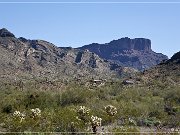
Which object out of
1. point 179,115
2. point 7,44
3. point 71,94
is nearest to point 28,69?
point 7,44

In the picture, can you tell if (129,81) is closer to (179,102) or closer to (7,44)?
(179,102)

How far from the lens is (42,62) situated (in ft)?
505

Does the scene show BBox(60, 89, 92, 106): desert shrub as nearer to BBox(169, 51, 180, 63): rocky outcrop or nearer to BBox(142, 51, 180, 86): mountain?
BBox(142, 51, 180, 86): mountain

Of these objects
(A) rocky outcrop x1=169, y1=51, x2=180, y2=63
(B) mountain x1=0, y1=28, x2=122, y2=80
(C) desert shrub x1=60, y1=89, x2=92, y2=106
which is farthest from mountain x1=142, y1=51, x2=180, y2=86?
(B) mountain x1=0, y1=28, x2=122, y2=80

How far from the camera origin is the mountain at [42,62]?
129250 mm

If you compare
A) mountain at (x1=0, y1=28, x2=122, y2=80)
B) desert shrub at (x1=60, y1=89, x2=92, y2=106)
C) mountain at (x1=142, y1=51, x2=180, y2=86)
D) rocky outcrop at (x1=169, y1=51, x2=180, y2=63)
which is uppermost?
mountain at (x1=0, y1=28, x2=122, y2=80)

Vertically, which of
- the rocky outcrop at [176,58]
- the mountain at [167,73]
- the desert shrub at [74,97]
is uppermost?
the rocky outcrop at [176,58]

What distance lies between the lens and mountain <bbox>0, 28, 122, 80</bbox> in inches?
5089

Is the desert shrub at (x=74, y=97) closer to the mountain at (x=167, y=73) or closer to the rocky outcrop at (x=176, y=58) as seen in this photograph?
the mountain at (x=167, y=73)

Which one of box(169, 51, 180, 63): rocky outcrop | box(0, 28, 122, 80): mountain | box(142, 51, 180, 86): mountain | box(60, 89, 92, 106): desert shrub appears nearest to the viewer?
box(60, 89, 92, 106): desert shrub

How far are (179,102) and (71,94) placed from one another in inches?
362

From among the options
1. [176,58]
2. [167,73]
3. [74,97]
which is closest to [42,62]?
[176,58]

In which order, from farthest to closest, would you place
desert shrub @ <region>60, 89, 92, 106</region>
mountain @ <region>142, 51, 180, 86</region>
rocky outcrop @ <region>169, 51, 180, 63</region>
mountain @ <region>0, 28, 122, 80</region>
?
mountain @ <region>0, 28, 122, 80</region> < rocky outcrop @ <region>169, 51, 180, 63</region> < mountain @ <region>142, 51, 180, 86</region> < desert shrub @ <region>60, 89, 92, 106</region>

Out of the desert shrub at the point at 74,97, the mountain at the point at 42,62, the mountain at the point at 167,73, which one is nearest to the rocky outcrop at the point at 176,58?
the mountain at the point at 167,73
